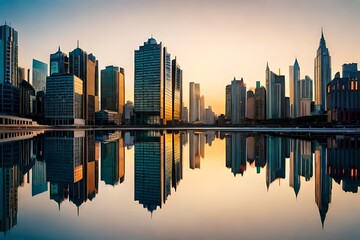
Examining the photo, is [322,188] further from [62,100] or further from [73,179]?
[62,100]

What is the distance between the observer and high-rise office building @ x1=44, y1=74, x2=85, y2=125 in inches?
6560

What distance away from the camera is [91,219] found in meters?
8.81

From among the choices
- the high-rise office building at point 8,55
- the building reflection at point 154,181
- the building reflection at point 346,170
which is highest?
the high-rise office building at point 8,55

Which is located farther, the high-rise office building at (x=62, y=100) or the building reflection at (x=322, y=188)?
the high-rise office building at (x=62, y=100)

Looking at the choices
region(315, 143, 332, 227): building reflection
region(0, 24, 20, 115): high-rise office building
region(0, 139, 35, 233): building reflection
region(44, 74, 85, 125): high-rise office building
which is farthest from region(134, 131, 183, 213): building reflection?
region(0, 24, 20, 115): high-rise office building

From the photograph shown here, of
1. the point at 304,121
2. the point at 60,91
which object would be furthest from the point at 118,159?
the point at 60,91

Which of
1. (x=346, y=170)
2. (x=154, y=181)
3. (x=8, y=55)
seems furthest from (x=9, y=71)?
(x=346, y=170)

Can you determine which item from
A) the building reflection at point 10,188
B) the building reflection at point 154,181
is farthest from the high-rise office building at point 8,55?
the building reflection at point 154,181

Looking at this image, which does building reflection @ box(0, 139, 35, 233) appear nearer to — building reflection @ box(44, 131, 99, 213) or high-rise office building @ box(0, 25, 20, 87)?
building reflection @ box(44, 131, 99, 213)

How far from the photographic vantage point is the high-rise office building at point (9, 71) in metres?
165

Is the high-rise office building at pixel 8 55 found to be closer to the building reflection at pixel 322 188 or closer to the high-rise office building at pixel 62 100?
the high-rise office building at pixel 62 100

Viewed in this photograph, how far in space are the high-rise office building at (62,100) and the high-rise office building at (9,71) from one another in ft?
63.8

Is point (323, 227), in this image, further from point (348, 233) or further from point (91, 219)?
point (91, 219)

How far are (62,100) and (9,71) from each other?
1546 inches
